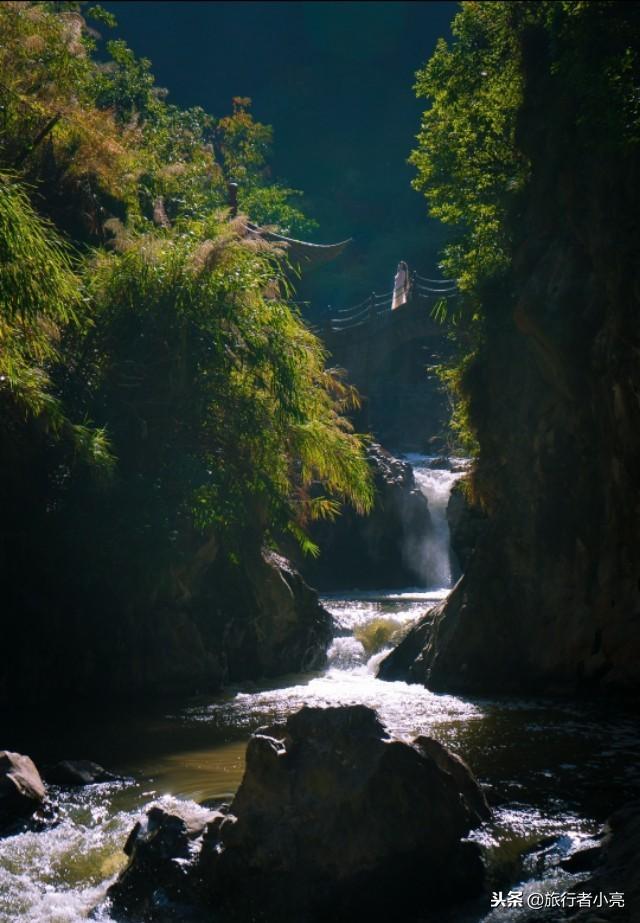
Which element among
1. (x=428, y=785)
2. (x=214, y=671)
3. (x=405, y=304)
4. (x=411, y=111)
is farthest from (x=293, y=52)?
(x=428, y=785)

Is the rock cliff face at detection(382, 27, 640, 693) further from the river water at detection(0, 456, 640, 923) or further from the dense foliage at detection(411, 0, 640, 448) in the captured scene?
the river water at detection(0, 456, 640, 923)

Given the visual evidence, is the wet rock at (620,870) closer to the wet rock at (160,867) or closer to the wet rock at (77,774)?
the wet rock at (160,867)

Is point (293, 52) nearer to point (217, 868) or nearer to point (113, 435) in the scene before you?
point (113, 435)

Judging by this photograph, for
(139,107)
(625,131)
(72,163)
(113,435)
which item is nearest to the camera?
(625,131)

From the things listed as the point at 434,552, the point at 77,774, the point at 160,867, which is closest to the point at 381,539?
the point at 434,552

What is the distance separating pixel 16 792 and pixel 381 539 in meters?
18.1

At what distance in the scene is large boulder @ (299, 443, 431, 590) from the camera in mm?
24344

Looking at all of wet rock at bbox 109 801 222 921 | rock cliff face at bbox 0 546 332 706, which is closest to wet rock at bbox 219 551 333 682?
rock cliff face at bbox 0 546 332 706

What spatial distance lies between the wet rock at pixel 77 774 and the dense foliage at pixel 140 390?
359 centimetres

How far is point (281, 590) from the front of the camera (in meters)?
14.2

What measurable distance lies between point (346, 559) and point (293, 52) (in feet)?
126

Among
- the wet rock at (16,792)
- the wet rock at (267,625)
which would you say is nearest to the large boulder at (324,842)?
the wet rock at (16,792)

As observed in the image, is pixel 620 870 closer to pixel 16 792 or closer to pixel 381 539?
pixel 16 792

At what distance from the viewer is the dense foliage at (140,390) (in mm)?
11164
